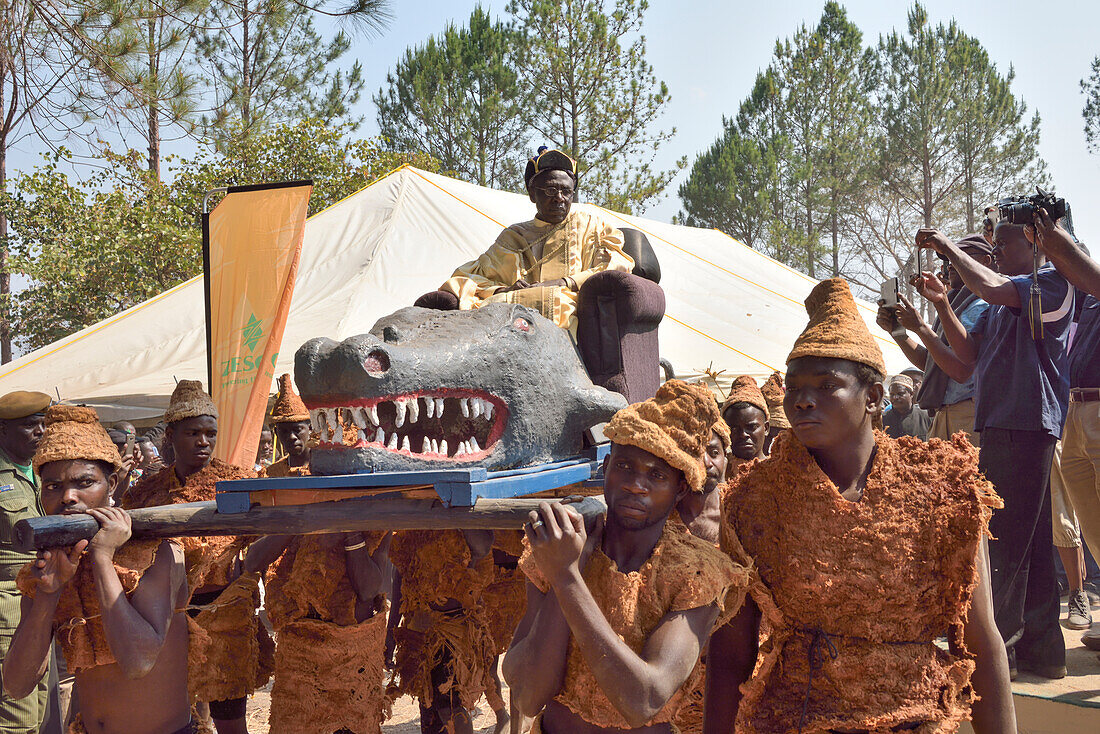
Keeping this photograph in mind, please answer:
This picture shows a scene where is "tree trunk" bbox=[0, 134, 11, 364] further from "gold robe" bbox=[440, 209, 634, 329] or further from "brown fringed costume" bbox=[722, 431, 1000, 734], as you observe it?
"brown fringed costume" bbox=[722, 431, 1000, 734]

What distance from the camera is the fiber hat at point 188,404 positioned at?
375 cm

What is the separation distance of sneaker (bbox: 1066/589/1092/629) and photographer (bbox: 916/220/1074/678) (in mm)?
1356

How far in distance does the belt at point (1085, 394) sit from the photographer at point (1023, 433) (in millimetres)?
429

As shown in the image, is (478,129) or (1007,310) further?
(478,129)

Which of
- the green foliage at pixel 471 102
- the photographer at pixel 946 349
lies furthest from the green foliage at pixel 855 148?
the photographer at pixel 946 349

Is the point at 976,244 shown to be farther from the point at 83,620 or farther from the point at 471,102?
the point at 471,102

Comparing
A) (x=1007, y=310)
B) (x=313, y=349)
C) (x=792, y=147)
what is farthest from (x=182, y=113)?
(x=792, y=147)

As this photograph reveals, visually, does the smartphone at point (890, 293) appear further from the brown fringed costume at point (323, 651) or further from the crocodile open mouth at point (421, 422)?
the brown fringed costume at point (323, 651)

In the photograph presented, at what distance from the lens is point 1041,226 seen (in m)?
3.04

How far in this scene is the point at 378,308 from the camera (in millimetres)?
9328

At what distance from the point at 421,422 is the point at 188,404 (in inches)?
40.6

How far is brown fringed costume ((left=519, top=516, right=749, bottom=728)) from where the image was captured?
1966mm

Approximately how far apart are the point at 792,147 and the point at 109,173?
1930 cm

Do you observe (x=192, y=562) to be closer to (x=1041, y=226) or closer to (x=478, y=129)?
(x=1041, y=226)
